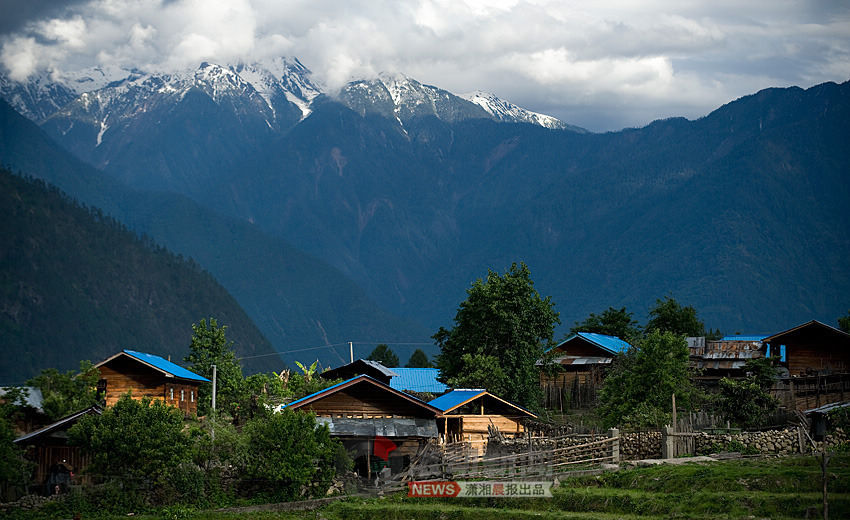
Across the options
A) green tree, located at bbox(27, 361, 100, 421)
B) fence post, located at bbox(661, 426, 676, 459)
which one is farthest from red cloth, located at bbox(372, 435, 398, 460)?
green tree, located at bbox(27, 361, 100, 421)

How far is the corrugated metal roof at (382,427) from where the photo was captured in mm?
56375

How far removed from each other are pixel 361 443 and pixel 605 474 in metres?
17.0

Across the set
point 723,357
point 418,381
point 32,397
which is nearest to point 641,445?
point 723,357

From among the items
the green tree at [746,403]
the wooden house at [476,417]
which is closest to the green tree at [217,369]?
the wooden house at [476,417]

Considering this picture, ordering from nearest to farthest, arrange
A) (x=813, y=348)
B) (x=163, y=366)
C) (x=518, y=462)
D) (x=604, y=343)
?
(x=518, y=462) → (x=813, y=348) → (x=163, y=366) → (x=604, y=343)

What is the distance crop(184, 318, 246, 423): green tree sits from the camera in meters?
82.4

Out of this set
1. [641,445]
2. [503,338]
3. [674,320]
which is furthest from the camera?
[674,320]

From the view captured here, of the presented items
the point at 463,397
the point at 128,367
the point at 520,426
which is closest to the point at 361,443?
the point at 463,397

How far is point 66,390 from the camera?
64375mm

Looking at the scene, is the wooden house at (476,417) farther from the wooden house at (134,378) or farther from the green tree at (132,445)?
the wooden house at (134,378)

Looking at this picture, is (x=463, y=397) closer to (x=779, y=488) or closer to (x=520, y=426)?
(x=520, y=426)

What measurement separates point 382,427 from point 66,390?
72.1 ft

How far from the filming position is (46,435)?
53.2m

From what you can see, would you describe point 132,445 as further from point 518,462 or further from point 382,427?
point 518,462
